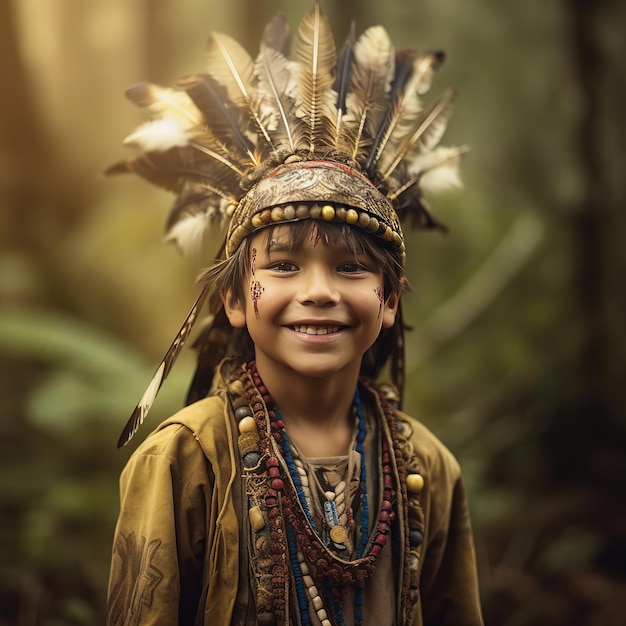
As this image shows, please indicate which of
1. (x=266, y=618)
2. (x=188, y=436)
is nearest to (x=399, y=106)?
(x=188, y=436)

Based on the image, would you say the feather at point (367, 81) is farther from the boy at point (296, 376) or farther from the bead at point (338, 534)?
the bead at point (338, 534)

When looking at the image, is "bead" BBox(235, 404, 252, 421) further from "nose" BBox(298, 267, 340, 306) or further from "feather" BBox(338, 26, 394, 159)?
"feather" BBox(338, 26, 394, 159)

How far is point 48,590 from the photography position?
126 inches

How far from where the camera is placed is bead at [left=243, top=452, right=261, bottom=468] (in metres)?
1.80

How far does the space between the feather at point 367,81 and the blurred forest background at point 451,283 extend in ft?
6.45

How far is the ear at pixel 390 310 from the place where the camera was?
1.98 metres

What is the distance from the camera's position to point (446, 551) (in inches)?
84.1

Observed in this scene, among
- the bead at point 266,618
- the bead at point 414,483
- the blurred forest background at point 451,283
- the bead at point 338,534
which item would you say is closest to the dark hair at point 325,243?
the bead at point 414,483

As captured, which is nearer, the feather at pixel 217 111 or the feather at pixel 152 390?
the feather at pixel 152 390

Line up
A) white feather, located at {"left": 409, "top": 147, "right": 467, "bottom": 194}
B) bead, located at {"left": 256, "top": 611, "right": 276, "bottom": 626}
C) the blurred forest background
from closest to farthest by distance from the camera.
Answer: bead, located at {"left": 256, "top": 611, "right": 276, "bottom": 626}
white feather, located at {"left": 409, "top": 147, "right": 467, "bottom": 194}
the blurred forest background

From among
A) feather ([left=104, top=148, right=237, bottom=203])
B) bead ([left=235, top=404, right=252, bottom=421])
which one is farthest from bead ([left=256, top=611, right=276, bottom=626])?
feather ([left=104, top=148, right=237, bottom=203])

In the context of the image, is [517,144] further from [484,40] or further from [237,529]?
[237,529]

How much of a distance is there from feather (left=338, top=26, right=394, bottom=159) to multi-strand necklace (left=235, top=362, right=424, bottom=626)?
2.44ft

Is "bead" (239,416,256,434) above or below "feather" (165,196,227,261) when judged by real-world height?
below
